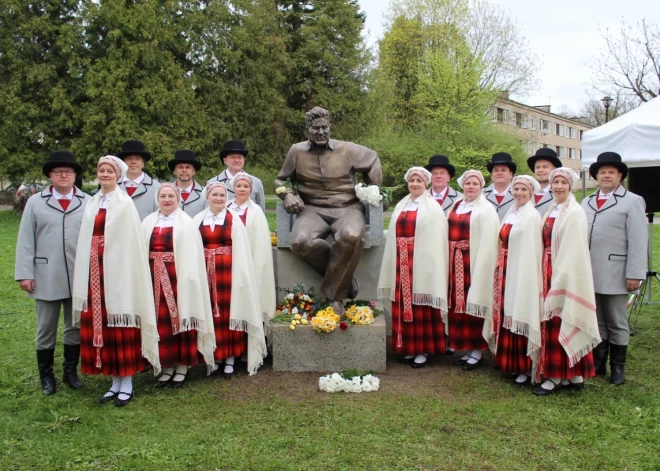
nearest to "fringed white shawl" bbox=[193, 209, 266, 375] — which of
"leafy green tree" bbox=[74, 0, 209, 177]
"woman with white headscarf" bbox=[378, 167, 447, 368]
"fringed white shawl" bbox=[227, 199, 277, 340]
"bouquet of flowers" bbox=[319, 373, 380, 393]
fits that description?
"fringed white shawl" bbox=[227, 199, 277, 340]

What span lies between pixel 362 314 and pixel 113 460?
250cm

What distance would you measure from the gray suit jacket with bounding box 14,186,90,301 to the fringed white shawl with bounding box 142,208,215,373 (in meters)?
0.66

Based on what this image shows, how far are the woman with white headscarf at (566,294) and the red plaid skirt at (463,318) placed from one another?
0.76 m

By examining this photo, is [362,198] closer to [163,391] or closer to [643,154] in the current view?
[163,391]

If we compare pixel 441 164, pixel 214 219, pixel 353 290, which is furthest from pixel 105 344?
pixel 441 164

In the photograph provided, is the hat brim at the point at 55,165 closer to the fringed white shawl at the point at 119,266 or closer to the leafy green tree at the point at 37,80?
the fringed white shawl at the point at 119,266

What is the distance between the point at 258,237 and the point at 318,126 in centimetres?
126

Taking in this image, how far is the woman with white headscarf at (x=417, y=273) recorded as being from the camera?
5285 millimetres

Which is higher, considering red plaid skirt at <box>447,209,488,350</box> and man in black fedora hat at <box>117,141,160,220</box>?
man in black fedora hat at <box>117,141,160,220</box>

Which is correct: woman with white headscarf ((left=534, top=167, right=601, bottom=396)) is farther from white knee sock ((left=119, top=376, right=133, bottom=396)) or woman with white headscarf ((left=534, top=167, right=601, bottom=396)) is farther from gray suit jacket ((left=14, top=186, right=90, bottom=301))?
gray suit jacket ((left=14, top=186, right=90, bottom=301))

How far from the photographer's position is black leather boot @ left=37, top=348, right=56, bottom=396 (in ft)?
16.0

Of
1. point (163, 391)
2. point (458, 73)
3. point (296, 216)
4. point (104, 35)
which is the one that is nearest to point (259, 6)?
point (104, 35)

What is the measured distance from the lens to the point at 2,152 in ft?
68.3

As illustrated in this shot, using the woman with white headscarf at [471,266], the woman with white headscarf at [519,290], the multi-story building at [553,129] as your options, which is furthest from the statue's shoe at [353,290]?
the multi-story building at [553,129]
